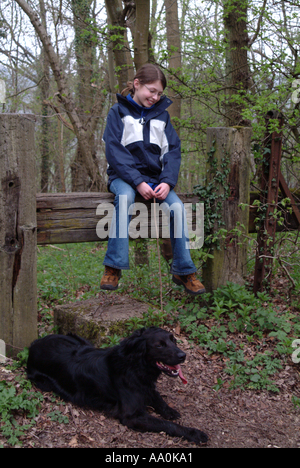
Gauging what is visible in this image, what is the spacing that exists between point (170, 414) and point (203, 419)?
0.86ft

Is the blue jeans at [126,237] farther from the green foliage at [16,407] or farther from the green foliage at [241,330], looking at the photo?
the green foliage at [16,407]

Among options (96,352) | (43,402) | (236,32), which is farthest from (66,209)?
(236,32)

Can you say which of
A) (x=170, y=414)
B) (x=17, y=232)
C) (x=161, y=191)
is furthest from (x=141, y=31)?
(x=170, y=414)

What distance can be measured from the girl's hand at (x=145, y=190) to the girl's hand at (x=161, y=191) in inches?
2.0

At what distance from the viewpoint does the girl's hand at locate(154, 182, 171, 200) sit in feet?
12.6

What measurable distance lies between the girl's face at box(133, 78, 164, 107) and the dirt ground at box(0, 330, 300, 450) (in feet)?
8.48

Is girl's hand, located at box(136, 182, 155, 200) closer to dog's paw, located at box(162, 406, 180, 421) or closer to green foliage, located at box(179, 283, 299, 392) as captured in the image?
green foliage, located at box(179, 283, 299, 392)

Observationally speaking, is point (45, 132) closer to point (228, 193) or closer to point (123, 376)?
point (228, 193)

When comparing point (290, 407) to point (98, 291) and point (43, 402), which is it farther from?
point (98, 291)

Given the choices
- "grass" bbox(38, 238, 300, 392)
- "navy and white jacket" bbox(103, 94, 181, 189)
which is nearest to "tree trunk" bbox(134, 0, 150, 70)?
"navy and white jacket" bbox(103, 94, 181, 189)

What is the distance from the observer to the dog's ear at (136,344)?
2.82 meters

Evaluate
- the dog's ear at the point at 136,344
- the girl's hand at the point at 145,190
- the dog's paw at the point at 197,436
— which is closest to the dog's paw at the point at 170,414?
the dog's paw at the point at 197,436

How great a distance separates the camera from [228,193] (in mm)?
4328

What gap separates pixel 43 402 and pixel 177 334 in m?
1.50
